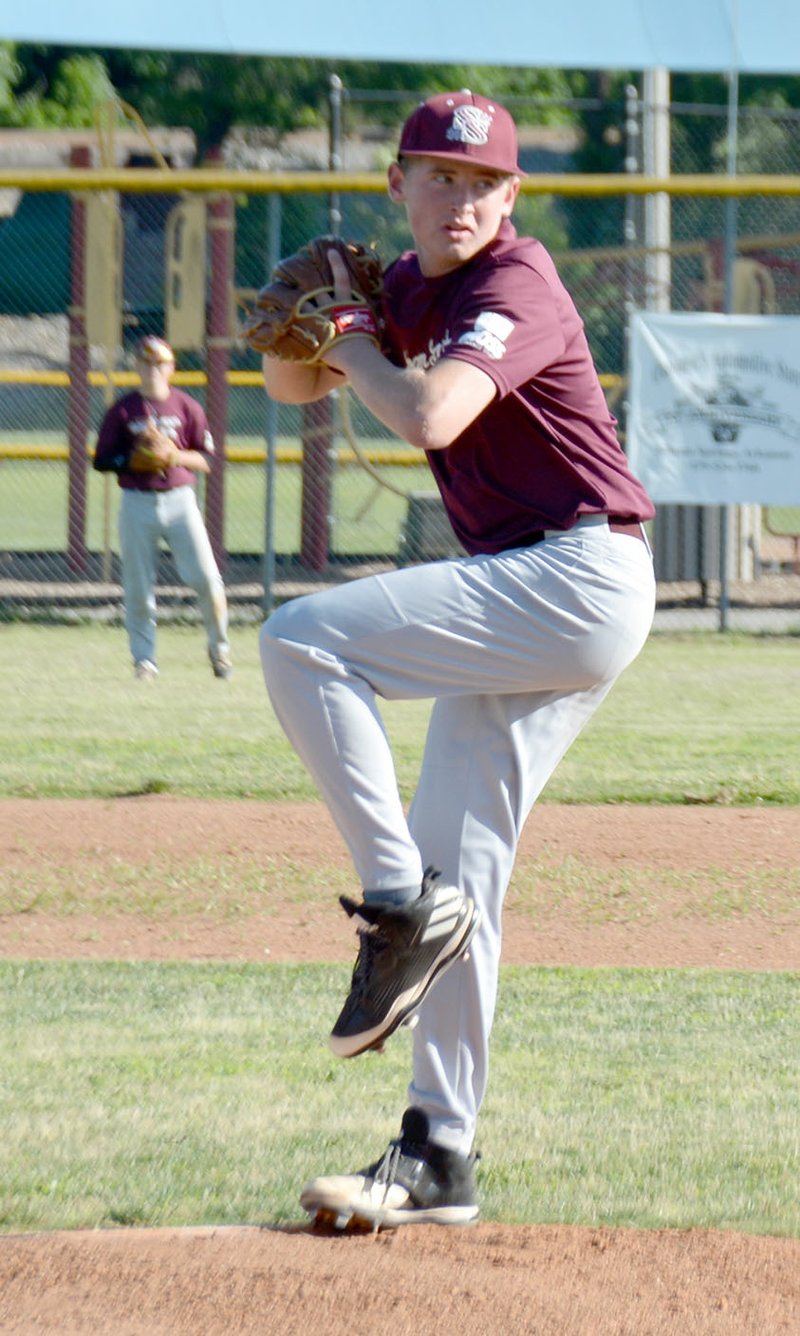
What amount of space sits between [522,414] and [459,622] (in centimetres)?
38

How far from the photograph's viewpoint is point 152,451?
1084 centimetres

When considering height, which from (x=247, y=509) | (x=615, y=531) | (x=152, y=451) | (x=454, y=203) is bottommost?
(x=247, y=509)

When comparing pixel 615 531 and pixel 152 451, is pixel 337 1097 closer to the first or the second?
pixel 615 531

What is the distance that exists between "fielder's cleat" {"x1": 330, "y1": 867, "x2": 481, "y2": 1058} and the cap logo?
1258 mm

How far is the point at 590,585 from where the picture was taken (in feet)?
10.3

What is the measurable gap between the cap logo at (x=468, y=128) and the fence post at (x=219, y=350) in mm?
11423

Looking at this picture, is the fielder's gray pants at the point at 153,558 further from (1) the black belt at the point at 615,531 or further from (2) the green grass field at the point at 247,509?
(1) the black belt at the point at 615,531

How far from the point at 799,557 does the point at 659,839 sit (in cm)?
928

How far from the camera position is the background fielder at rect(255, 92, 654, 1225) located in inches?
118

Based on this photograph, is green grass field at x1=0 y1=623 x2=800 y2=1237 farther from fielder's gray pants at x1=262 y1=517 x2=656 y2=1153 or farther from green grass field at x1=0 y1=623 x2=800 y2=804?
green grass field at x1=0 y1=623 x2=800 y2=804

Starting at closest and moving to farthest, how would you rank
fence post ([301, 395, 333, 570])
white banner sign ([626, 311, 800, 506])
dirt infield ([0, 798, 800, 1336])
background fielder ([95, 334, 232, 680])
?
1. dirt infield ([0, 798, 800, 1336])
2. background fielder ([95, 334, 232, 680])
3. white banner sign ([626, 311, 800, 506])
4. fence post ([301, 395, 333, 570])

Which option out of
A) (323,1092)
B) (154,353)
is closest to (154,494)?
(154,353)

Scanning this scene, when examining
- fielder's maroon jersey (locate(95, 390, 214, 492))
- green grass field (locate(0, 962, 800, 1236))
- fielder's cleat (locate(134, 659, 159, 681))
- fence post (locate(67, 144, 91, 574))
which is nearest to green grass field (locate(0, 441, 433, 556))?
fence post (locate(67, 144, 91, 574))

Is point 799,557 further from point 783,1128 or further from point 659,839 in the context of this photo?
point 783,1128
